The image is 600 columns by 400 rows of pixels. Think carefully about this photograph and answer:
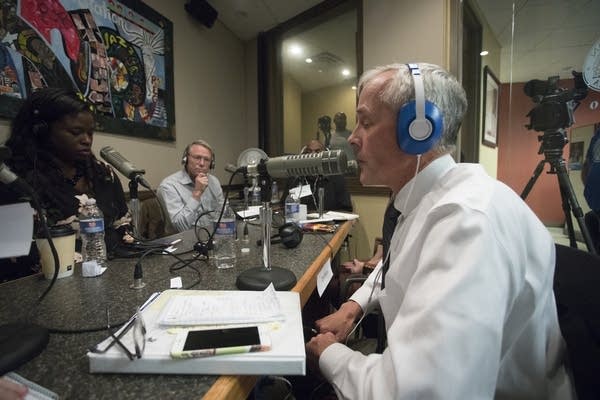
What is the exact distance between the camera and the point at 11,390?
379 mm

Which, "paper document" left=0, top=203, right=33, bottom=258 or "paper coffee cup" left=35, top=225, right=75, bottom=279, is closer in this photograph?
"paper document" left=0, top=203, right=33, bottom=258

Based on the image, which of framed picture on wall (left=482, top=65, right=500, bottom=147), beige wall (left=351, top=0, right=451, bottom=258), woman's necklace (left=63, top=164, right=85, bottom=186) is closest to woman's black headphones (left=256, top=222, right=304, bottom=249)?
woman's necklace (left=63, top=164, right=85, bottom=186)

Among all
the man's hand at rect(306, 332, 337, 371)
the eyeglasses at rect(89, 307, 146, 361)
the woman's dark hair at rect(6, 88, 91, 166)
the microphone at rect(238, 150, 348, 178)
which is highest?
the woman's dark hair at rect(6, 88, 91, 166)

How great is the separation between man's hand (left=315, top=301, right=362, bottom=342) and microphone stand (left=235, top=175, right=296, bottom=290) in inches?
8.9

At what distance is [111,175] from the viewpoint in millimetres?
1509

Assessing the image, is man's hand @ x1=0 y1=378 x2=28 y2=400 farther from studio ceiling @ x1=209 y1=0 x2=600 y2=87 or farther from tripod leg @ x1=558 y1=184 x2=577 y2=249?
Result: studio ceiling @ x1=209 y1=0 x2=600 y2=87

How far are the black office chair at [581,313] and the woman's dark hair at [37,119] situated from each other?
1741mm

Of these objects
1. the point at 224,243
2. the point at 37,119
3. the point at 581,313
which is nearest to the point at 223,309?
the point at 224,243

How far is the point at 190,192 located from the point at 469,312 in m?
2.04

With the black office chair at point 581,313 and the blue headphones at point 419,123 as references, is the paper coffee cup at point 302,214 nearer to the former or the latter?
the blue headphones at point 419,123

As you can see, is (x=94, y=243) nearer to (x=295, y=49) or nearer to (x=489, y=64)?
(x=489, y=64)

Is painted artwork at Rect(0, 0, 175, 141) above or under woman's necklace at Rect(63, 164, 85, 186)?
above

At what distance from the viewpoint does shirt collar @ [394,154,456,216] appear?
2.31 feet

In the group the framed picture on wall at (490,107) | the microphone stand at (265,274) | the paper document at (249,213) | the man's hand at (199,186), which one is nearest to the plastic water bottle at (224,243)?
the microphone stand at (265,274)
